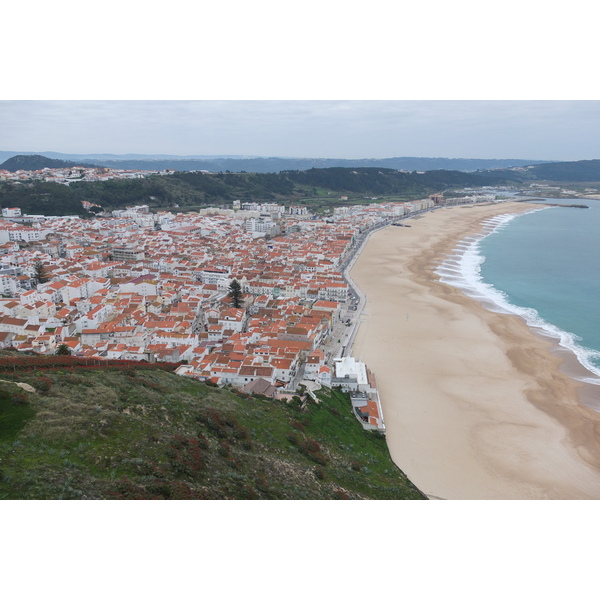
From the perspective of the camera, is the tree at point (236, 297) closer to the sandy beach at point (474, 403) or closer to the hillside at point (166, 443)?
the sandy beach at point (474, 403)

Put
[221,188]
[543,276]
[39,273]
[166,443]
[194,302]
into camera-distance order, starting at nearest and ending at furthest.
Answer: [166,443] → [194,302] → [39,273] → [543,276] → [221,188]

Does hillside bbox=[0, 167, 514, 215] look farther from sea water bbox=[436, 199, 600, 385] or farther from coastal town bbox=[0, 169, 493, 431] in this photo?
sea water bbox=[436, 199, 600, 385]

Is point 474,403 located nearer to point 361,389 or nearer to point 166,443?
point 361,389

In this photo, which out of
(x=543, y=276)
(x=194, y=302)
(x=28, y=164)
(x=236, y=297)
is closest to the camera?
(x=194, y=302)

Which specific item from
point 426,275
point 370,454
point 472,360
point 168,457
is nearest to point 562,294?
point 426,275

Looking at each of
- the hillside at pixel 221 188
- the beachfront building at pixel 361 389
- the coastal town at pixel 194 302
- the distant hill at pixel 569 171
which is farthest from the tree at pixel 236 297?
the distant hill at pixel 569 171

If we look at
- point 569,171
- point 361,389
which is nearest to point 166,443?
point 361,389

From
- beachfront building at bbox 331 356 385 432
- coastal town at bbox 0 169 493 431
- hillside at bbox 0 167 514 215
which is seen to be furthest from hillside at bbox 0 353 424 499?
hillside at bbox 0 167 514 215
